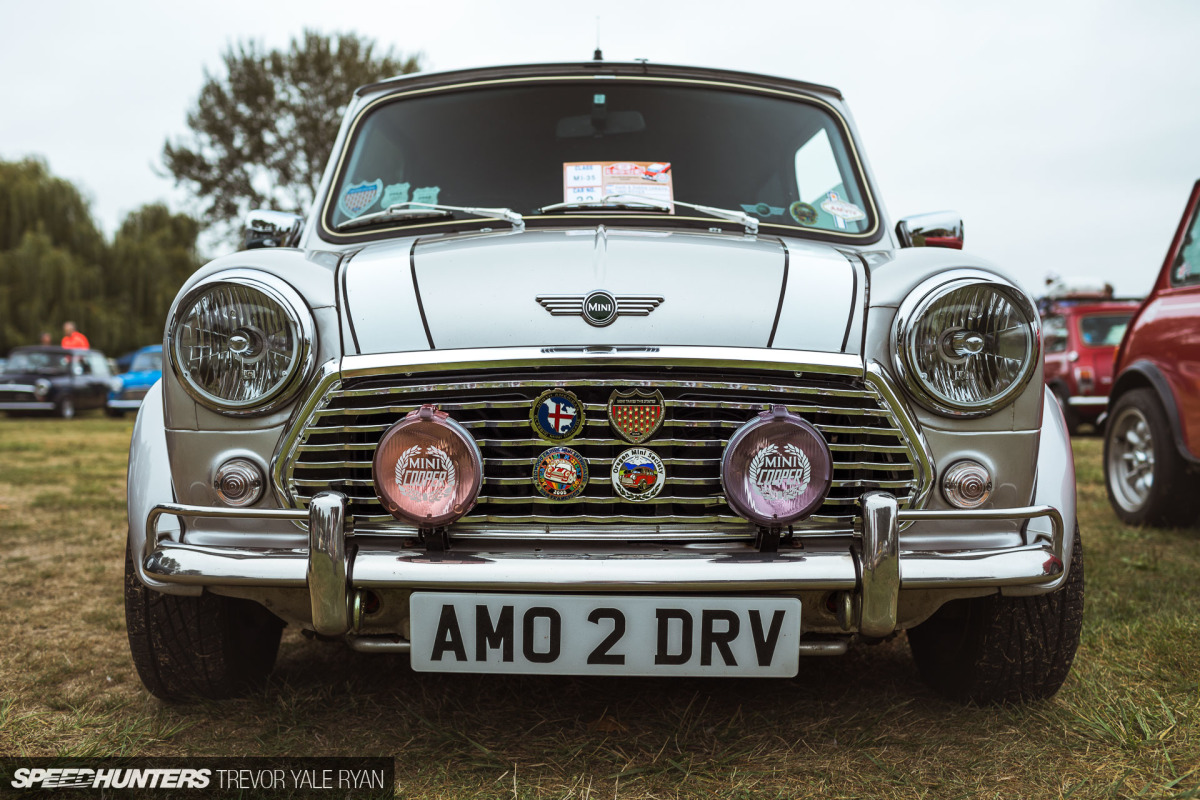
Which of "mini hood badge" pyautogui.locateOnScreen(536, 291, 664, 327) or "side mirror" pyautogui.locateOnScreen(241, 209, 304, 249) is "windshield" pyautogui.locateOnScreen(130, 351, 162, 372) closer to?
"side mirror" pyautogui.locateOnScreen(241, 209, 304, 249)

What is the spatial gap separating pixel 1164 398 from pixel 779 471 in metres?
3.48

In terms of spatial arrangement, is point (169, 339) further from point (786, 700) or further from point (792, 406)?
point (786, 700)

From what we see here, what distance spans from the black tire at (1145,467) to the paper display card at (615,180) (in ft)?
10.1

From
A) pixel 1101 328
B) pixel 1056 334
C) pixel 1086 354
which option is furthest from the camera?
pixel 1056 334

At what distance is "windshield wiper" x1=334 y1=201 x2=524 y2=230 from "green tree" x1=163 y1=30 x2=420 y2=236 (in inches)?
772

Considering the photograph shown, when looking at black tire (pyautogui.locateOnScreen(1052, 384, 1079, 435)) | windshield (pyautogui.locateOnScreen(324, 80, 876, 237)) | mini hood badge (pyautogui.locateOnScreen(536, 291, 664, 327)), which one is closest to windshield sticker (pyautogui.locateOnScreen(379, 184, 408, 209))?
windshield (pyautogui.locateOnScreen(324, 80, 876, 237))

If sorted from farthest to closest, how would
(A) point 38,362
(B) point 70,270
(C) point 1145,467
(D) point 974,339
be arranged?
(B) point 70,270
(A) point 38,362
(C) point 1145,467
(D) point 974,339

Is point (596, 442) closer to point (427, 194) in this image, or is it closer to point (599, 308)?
point (599, 308)

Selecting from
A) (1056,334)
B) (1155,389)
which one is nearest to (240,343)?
(1155,389)

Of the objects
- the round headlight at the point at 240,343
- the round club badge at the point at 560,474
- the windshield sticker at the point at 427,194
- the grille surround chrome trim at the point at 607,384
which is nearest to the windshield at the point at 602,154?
the windshield sticker at the point at 427,194

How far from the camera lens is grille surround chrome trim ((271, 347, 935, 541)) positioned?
1.86m

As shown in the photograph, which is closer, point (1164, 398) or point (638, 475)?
point (638, 475)

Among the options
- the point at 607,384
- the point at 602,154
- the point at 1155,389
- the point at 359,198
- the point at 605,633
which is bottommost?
the point at 605,633

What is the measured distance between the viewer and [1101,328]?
10797mm
